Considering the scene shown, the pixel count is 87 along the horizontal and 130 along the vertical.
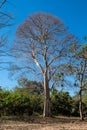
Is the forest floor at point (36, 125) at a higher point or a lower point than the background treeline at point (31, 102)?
lower

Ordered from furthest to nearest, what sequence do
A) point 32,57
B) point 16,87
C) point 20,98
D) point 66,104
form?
point 16,87
point 66,104
point 32,57
point 20,98

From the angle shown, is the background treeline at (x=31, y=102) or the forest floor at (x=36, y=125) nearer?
the forest floor at (x=36, y=125)

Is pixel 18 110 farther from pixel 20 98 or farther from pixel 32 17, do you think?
pixel 32 17

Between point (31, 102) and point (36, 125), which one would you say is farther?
point (31, 102)

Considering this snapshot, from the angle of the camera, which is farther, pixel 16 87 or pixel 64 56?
pixel 16 87

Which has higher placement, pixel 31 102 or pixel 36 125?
pixel 31 102

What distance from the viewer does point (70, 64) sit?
2541 centimetres

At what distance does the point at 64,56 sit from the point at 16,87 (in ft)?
34.6

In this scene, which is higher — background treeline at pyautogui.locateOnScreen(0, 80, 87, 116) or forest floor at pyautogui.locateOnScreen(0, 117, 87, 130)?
background treeline at pyautogui.locateOnScreen(0, 80, 87, 116)

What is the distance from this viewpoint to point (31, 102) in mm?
27000

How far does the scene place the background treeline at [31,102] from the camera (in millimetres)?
24292

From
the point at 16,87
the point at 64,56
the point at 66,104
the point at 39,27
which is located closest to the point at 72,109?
the point at 66,104

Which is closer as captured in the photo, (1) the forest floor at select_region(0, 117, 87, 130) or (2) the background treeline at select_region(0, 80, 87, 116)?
(1) the forest floor at select_region(0, 117, 87, 130)

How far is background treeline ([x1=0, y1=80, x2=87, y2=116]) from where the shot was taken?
24292mm
